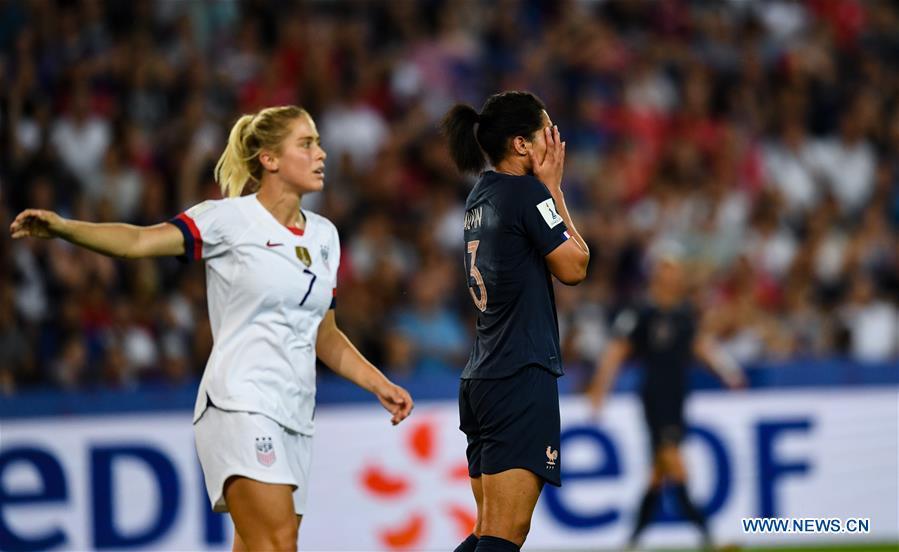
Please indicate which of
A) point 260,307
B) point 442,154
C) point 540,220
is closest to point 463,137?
point 540,220

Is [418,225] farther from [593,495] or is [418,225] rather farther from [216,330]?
[216,330]

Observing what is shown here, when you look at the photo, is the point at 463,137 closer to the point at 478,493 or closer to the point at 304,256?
the point at 304,256

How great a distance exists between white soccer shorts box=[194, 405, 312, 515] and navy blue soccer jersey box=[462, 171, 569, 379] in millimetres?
771

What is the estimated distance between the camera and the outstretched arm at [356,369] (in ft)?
17.7

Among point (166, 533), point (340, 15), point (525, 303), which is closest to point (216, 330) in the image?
point (525, 303)

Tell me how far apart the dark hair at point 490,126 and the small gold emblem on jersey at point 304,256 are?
0.69m

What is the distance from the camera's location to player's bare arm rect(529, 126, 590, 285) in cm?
491

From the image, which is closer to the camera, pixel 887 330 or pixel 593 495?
pixel 593 495

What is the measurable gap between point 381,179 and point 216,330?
6856mm

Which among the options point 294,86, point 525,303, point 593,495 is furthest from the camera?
point 294,86

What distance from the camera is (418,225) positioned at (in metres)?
11.9

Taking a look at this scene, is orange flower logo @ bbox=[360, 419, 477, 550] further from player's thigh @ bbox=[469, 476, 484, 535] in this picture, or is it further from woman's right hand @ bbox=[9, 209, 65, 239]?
woman's right hand @ bbox=[9, 209, 65, 239]

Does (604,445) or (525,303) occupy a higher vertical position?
(525,303)

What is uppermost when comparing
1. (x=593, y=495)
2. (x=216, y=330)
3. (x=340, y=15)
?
(x=340, y=15)
